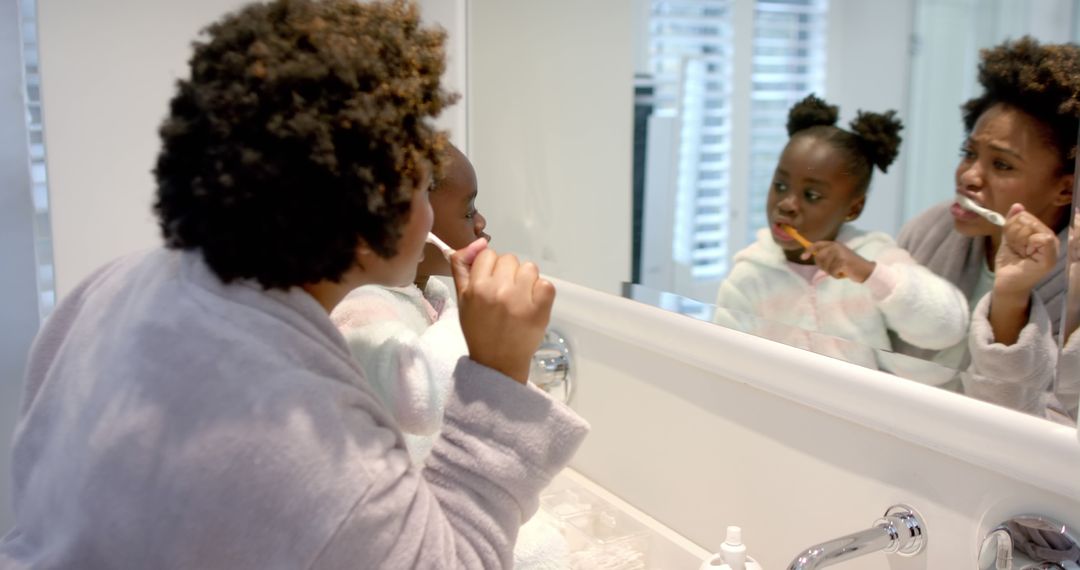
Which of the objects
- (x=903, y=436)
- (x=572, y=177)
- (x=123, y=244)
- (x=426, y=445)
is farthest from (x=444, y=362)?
(x=123, y=244)

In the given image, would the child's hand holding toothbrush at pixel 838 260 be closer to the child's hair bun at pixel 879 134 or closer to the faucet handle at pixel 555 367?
the child's hair bun at pixel 879 134

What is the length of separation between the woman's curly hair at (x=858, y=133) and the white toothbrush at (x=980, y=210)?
9cm

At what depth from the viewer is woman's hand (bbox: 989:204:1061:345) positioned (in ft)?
2.08

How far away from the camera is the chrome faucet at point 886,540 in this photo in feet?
2.13

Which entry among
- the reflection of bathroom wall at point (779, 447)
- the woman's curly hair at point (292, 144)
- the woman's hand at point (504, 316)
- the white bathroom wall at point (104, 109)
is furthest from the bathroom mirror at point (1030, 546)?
the white bathroom wall at point (104, 109)

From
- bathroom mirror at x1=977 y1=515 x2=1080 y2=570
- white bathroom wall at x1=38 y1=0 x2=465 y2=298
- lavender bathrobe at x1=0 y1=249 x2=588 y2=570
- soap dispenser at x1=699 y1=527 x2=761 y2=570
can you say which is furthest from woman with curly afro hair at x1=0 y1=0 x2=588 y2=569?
white bathroom wall at x1=38 y1=0 x2=465 y2=298

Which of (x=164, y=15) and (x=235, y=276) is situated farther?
(x=164, y=15)

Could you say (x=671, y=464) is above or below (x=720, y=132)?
below

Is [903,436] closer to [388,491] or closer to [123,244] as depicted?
[388,491]

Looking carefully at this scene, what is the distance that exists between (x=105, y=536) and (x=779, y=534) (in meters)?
0.56

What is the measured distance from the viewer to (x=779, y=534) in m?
0.80

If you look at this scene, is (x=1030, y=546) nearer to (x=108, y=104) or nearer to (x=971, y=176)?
(x=971, y=176)

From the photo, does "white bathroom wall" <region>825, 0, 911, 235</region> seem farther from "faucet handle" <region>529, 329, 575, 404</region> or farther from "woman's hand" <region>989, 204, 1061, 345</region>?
"faucet handle" <region>529, 329, 575, 404</region>

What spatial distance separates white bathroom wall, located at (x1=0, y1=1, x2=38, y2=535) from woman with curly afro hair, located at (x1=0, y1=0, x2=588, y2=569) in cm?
71
